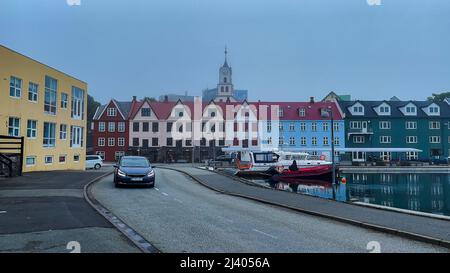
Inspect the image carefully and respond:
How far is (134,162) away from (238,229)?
1214 cm

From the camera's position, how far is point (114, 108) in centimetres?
7006

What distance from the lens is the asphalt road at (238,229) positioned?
7613mm

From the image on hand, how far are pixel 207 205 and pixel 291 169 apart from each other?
89.1 feet

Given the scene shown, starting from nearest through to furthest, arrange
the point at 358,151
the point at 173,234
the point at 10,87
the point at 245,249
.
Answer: the point at 245,249 → the point at 173,234 → the point at 10,87 → the point at 358,151

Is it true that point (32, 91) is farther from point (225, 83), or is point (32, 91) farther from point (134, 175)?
point (225, 83)

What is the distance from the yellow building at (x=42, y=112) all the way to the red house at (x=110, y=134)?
3030 cm

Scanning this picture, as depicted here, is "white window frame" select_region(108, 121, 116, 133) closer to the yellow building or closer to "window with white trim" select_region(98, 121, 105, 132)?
"window with white trim" select_region(98, 121, 105, 132)

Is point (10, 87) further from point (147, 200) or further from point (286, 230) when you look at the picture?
point (286, 230)

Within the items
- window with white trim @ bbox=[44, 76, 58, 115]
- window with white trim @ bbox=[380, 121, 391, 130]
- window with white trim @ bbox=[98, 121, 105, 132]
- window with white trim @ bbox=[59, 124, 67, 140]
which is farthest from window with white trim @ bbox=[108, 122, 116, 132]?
window with white trim @ bbox=[380, 121, 391, 130]

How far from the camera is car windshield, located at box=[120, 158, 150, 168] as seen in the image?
65.4ft

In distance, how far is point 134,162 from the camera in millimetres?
20422

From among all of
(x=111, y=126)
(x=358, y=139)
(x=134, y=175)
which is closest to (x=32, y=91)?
(x=134, y=175)

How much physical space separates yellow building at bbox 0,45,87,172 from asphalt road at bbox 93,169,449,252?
16.4 metres
